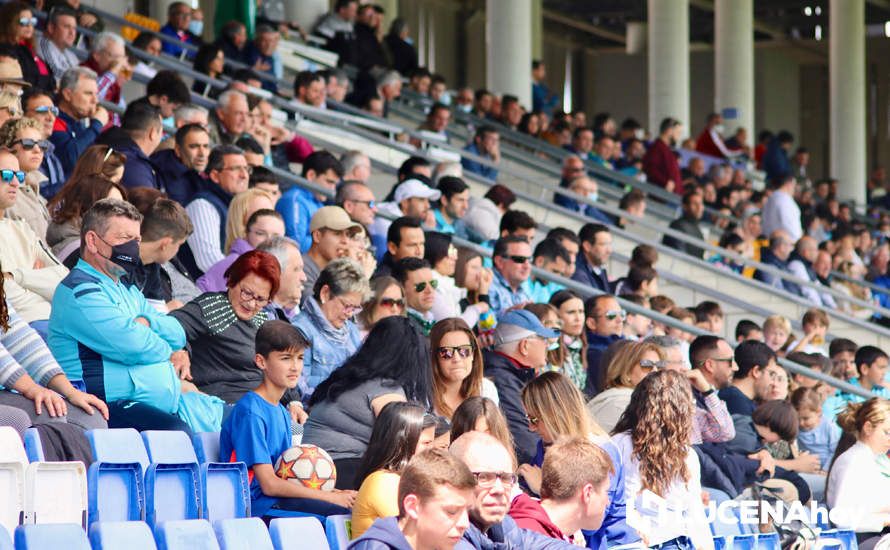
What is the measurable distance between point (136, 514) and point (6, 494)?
17.0 inches

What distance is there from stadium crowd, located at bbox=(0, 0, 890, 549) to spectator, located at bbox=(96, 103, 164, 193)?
14 millimetres

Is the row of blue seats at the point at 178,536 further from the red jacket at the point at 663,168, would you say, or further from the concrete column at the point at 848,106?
the concrete column at the point at 848,106

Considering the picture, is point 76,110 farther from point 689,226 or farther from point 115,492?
point 689,226

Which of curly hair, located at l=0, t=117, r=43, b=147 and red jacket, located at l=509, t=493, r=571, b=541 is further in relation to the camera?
curly hair, located at l=0, t=117, r=43, b=147

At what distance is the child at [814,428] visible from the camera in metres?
8.41

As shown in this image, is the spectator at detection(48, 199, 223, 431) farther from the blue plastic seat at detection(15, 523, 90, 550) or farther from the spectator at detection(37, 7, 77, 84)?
the spectator at detection(37, 7, 77, 84)

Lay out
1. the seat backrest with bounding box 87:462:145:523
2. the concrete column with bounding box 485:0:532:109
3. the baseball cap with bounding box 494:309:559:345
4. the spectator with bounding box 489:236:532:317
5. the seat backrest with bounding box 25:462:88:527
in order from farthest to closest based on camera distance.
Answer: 1. the concrete column with bounding box 485:0:532:109
2. the spectator with bounding box 489:236:532:317
3. the baseball cap with bounding box 494:309:559:345
4. the seat backrest with bounding box 87:462:145:523
5. the seat backrest with bounding box 25:462:88:527

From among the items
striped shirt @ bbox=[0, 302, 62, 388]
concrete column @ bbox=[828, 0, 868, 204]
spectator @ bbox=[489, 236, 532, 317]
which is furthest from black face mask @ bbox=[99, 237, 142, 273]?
concrete column @ bbox=[828, 0, 868, 204]

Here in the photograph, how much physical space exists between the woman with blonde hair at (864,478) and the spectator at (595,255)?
10.5 feet

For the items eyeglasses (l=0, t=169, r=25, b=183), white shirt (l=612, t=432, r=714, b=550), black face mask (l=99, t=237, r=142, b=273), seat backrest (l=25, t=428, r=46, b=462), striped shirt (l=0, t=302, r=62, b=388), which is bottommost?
white shirt (l=612, t=432, r=714, b=550)

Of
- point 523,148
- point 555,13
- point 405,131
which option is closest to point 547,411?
point 405,131

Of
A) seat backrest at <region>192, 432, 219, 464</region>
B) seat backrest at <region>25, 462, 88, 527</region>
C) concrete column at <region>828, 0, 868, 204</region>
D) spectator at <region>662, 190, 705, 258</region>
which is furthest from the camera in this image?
concrete column at <region>828, 0, 868, 204</region>

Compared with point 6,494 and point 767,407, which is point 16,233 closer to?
point 6,494

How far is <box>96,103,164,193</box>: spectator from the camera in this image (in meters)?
7.52
